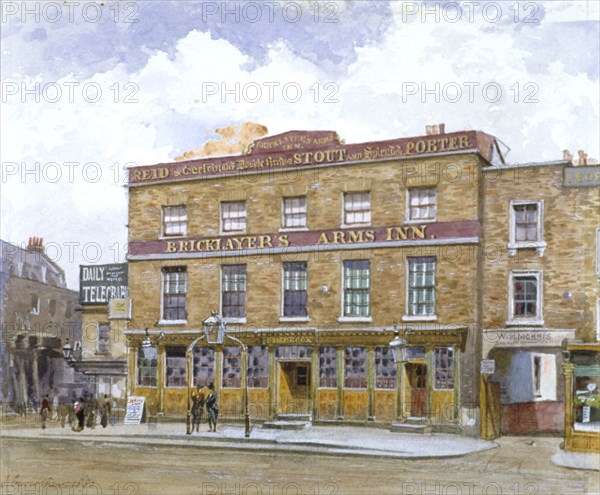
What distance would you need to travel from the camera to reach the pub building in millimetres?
5531

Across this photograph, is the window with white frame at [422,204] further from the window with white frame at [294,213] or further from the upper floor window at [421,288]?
the window with white frame at [294,213]

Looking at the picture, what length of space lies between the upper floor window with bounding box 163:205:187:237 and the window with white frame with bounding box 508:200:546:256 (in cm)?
212

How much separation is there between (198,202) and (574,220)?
2386 millimetres

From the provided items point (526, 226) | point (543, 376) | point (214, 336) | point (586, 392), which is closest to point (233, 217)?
point (214, 336)

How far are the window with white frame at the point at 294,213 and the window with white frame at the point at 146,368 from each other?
49.5 inches

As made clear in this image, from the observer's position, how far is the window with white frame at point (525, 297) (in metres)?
5.35

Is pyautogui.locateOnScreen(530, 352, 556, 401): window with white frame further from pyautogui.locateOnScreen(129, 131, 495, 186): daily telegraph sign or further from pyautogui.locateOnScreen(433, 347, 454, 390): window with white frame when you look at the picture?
pyautogui.locateOnScreen(129, 131, 495, 186): daily telegraph sign

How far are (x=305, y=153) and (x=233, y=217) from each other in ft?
2.08

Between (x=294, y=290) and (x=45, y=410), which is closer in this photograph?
(x=294, y=290)

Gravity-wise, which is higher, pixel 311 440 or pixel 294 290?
pixel 294 290

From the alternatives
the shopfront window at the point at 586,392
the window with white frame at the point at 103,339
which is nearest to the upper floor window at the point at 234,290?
the window with white frame at the point at 103,339

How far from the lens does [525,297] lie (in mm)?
5371

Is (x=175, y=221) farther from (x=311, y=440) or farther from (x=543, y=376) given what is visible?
(x=543, y=376)

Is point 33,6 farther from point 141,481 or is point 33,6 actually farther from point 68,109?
point 141,481
